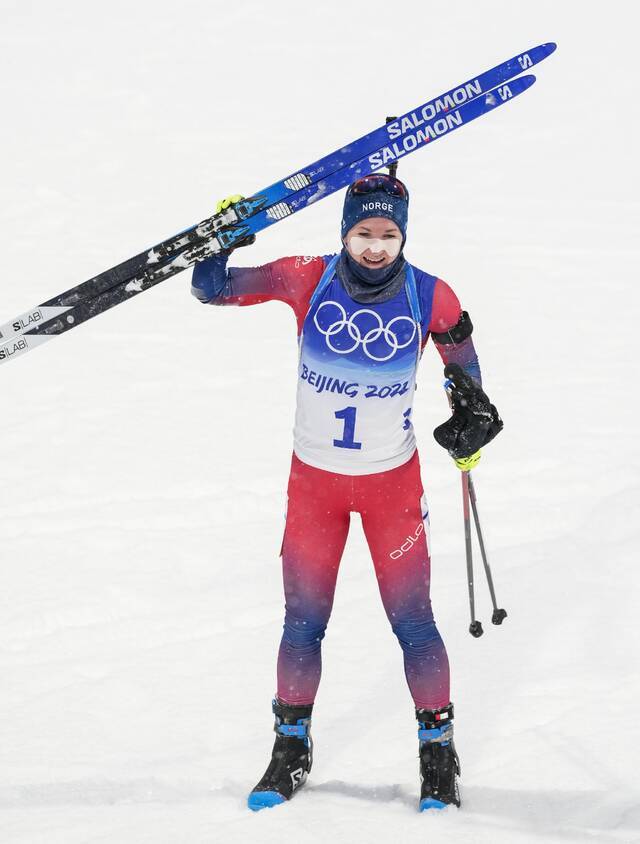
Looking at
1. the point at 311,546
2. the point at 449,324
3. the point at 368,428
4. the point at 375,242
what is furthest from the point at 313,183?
the point at 311,546

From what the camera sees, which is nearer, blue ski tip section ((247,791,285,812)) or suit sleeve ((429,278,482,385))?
suit sleeve ((429,278,482,385))

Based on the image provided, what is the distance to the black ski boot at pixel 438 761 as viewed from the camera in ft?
13.9

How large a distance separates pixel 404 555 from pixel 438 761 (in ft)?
2.88

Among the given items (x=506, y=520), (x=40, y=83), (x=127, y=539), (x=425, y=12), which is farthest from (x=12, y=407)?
(x=425, y=12)

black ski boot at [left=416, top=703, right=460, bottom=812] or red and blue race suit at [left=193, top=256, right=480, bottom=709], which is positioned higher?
red and blue race suit at [left=193, top=256, right=480, bottom=709]

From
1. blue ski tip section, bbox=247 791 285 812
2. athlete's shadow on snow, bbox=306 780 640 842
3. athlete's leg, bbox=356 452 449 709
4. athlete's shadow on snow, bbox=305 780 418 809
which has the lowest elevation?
athlete's shadow on snow, bbox=306 780 640 842

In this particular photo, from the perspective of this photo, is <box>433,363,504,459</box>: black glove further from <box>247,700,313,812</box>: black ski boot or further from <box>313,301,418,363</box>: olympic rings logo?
<box>247,700,313,812</box>: black ski boot

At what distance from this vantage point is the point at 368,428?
13.3 ft

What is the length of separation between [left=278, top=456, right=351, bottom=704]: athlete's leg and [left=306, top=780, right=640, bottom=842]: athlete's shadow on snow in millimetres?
725

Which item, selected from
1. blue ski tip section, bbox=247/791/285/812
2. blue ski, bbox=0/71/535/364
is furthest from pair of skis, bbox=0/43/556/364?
blue ski tip section, bbox=247/791/285/812

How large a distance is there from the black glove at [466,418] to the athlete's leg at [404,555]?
19cm

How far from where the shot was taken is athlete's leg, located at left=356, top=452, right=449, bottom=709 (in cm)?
412

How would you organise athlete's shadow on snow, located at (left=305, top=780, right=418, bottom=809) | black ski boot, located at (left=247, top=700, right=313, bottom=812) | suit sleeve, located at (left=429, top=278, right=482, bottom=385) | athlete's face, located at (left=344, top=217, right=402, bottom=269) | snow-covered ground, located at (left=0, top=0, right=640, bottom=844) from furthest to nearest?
snow-covered ground, located at (left=0, top=0, right=640, bottom=844), athlete's shadow on snow, located at (left=305, top=780, right=418, bottom=809), black ski boot, located at (left=247, top=700, right=313, bottom=812), suit sleeve, located at (left=429, top=278, right=482, bottom=385), athlete's face, located at (left=344, top=217, right=402, bottom=269)

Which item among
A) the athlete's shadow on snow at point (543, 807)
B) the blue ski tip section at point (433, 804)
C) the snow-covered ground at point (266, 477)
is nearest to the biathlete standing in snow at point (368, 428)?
the blue ski tip section at point (433, 804)
